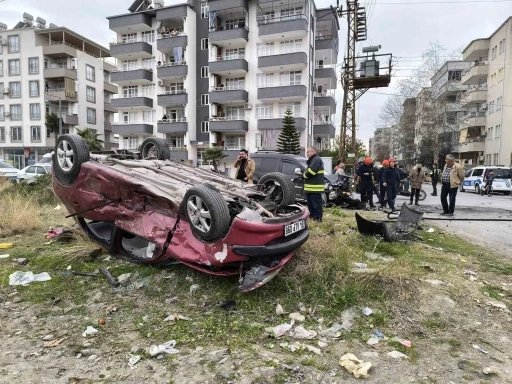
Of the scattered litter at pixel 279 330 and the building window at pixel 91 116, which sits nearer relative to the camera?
the scattered litter at pixel 279 330

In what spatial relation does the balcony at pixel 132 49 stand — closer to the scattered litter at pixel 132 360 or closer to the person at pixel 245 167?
the person at pixel 245 167

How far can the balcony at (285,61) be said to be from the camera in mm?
31000

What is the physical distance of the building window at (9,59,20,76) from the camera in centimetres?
4506

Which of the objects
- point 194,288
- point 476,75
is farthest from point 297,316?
point 476,75

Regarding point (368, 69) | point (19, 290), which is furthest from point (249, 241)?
point (368, 69)

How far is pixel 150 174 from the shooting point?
185 inches

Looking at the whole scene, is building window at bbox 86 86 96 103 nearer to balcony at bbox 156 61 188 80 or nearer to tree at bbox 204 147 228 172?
balcony at bbox 156 61 188 80

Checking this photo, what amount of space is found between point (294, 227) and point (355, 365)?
157 cm

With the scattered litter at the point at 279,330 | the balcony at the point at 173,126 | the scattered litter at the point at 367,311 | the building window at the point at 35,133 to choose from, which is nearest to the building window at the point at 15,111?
the building window at the point at 35,133

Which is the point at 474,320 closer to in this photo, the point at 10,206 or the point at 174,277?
the point at 174,277

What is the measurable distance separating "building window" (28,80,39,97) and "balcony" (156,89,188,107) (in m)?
18.3

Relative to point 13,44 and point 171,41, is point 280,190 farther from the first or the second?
point 13,44

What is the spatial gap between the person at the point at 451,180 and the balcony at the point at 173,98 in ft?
98.6

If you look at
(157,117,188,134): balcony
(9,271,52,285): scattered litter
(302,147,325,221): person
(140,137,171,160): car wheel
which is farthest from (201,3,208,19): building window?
(9,271,52,285): scattered litter
